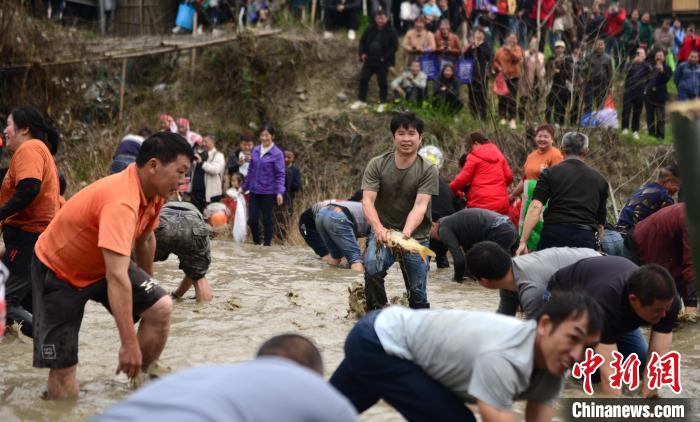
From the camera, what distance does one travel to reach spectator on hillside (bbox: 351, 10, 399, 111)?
58.4ft

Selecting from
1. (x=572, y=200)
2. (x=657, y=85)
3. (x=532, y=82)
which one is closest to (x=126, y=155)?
(x=572, y=200)

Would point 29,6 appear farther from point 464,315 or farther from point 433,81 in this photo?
point 464,315

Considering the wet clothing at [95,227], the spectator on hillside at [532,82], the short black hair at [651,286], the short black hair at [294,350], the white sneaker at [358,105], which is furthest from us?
the white sneaker at [358,105]

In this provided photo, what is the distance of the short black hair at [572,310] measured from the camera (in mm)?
3895

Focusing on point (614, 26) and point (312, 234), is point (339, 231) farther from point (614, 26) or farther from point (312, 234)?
point (614, 26)

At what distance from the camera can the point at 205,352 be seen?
22.4ft

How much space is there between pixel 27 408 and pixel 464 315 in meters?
2.81

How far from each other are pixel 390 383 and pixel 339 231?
20.6 ft

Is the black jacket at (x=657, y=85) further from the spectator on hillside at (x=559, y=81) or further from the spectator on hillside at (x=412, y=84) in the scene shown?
the spectator on hillside at (x=412, y=84)

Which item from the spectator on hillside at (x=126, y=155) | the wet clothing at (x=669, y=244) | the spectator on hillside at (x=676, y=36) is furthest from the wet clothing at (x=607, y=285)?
the spectator on hillside at (x=676, y=36)

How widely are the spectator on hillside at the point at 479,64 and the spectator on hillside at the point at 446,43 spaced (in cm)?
38

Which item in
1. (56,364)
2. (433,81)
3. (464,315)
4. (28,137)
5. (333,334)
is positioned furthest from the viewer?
(433,81)

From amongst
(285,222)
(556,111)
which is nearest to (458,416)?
(285,222)

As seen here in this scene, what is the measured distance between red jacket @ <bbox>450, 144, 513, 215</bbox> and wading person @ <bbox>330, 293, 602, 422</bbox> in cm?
643
